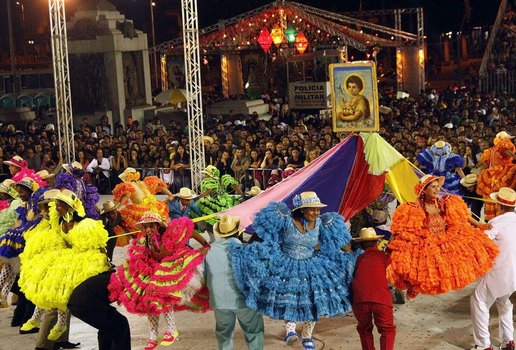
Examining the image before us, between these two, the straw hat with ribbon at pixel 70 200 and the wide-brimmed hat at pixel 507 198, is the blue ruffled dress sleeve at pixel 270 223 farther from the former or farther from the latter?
the wide-brimmed hat at pixel 507 198

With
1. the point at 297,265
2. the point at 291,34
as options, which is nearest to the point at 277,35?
the point at 291,34

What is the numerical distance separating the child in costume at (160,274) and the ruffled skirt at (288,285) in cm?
42

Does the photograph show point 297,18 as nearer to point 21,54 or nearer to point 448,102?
point 448,102

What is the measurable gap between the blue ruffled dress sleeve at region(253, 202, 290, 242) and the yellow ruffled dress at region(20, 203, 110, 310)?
61.8 inches

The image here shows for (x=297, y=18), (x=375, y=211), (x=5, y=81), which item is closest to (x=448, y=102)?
(x=297, y=18)

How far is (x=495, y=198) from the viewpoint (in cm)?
862

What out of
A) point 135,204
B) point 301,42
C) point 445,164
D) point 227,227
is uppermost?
point 301,42

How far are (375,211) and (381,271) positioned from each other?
248 centimetres

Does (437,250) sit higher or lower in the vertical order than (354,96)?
lower

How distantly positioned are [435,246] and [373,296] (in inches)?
30.6

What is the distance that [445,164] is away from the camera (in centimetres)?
1210

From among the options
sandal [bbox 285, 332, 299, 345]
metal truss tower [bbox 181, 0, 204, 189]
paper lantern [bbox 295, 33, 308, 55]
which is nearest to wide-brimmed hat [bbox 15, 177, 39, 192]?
sandal [bbox 285, 332, 299, 345]

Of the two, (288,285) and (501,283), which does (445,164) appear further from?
(288,285)

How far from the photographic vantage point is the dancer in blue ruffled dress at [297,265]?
7.62 meters
